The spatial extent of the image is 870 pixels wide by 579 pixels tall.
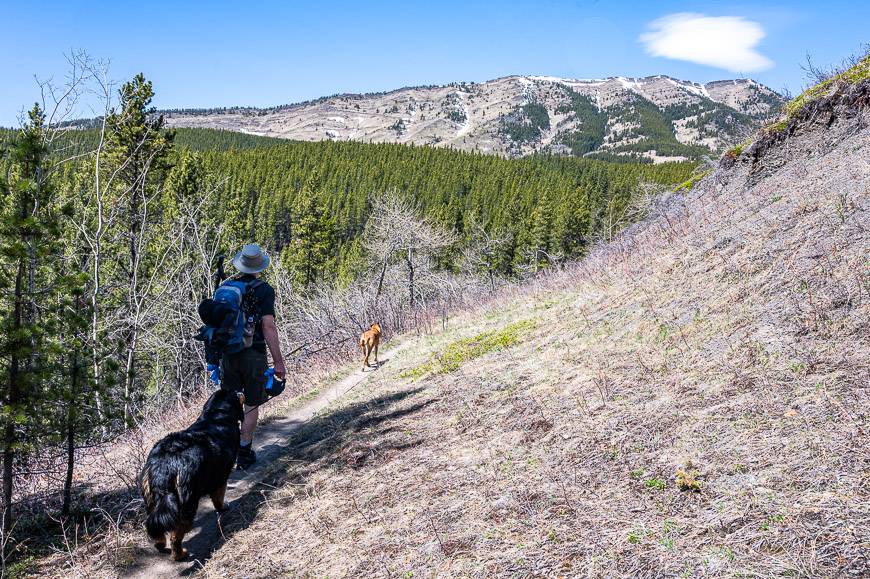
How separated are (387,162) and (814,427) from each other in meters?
129

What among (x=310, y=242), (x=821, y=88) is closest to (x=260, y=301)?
(x=821, y=88)

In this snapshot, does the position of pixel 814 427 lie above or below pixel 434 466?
above

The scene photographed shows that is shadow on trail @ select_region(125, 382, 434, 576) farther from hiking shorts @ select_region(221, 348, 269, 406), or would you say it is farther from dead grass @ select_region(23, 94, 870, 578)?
Result: hiking shorts @ select_region(221, 348, 269, 406)

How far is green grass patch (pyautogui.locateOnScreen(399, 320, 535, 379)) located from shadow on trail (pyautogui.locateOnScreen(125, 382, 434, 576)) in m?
0.82

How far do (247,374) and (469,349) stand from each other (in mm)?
3680

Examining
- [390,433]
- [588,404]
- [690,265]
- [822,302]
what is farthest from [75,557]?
[690,265]

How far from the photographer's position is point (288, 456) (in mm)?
5570

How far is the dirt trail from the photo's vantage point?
149 inches

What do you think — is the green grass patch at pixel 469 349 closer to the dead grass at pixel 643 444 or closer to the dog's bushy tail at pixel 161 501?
the dead grass at pixel 643 444

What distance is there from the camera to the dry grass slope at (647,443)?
251cm

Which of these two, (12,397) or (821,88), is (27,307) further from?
(821,88)

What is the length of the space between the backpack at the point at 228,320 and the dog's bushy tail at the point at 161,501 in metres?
1.29

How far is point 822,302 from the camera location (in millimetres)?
4160

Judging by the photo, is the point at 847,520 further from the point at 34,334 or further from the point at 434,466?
the point at 34,334
